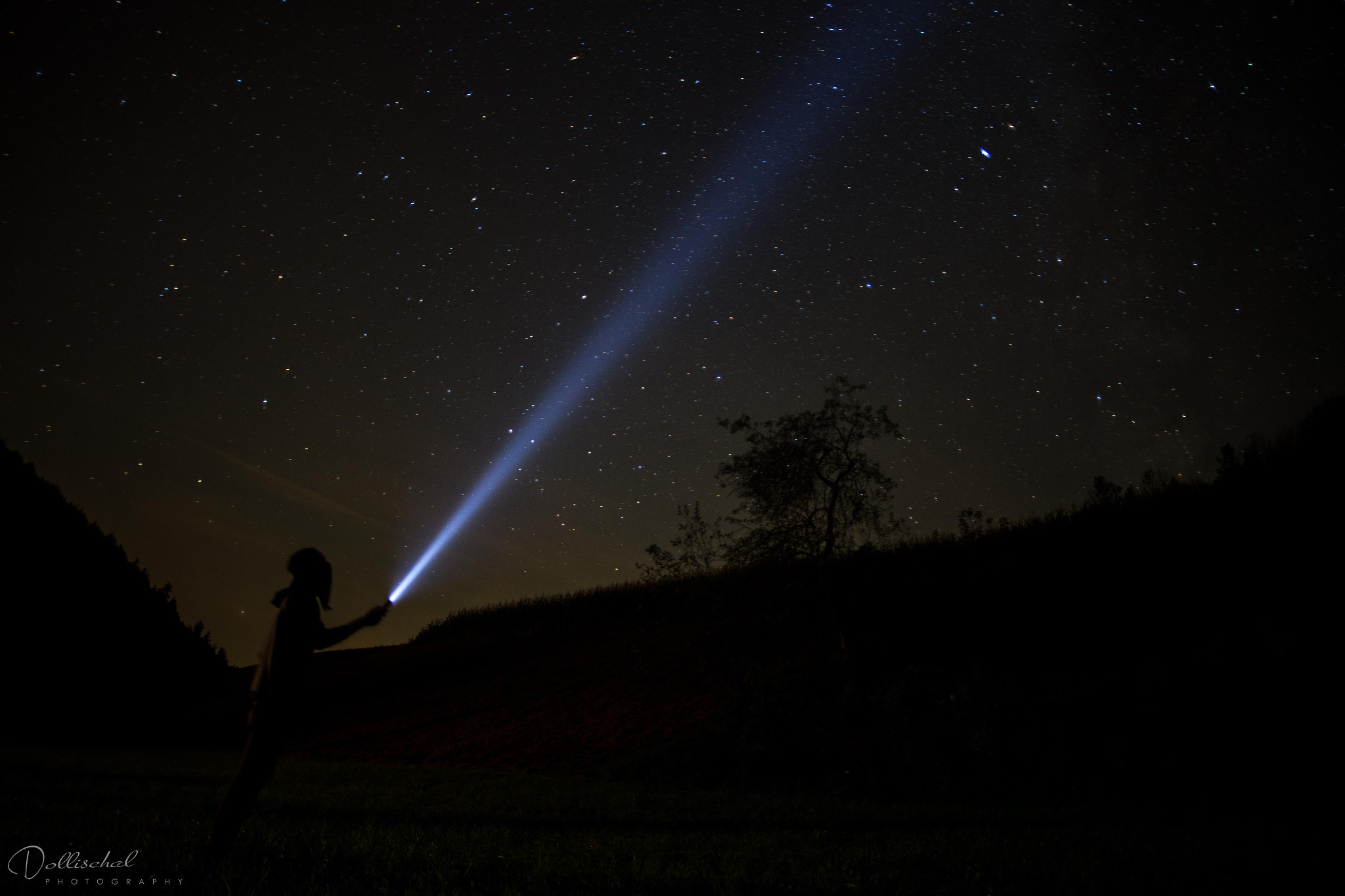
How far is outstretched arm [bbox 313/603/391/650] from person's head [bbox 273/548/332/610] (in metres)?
0.19

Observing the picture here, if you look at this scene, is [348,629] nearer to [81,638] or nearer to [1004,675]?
[1004,675]

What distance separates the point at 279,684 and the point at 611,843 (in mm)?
3438

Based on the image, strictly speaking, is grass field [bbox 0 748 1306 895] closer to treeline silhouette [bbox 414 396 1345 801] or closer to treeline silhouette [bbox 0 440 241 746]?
treeline silhouette [bbox 414 396 1345 801]

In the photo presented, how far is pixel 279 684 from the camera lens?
427 cm

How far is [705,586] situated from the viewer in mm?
14820

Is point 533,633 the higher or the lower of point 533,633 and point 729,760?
the higher

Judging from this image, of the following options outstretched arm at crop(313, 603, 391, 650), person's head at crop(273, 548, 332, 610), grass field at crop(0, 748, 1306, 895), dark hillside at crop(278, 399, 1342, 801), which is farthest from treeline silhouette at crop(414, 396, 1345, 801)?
person's head at crop(273, 548, 332, 610)

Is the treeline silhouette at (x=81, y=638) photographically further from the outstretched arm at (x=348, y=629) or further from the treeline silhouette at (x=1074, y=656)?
the outstretched arm at (x=348, y=629)

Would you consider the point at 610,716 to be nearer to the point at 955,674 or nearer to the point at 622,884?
the point at 955,674

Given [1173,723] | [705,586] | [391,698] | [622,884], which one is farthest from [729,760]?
[391,698]

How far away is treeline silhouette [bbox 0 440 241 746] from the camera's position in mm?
18781

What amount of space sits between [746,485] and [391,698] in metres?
18.2
